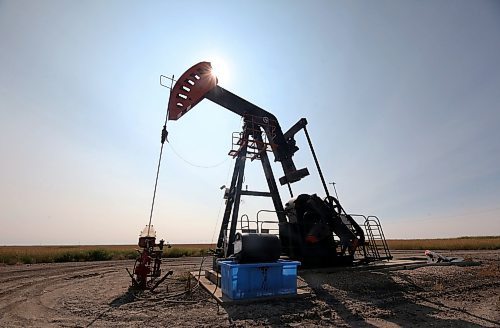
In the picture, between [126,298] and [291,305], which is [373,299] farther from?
[126,298]

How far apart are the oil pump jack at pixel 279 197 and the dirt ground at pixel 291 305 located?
1.19 m

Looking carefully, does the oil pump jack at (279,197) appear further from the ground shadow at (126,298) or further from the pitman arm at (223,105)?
the ground shadow at (126,298)

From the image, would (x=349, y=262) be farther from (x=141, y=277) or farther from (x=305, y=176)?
(x=141, y=277)

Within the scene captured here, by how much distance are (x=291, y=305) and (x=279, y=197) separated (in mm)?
4496

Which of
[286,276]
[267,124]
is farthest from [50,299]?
[267,124]

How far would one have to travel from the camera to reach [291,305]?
5215 millimetres

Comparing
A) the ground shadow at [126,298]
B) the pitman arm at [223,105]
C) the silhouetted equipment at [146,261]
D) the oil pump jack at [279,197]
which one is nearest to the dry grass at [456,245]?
the oil pump jack at [279,197]

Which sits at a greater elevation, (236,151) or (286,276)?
(236,151)

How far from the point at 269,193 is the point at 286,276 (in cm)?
397

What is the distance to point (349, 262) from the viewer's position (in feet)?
29.5

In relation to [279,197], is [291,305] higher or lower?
lower

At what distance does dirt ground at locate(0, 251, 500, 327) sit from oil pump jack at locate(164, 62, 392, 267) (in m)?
1.19

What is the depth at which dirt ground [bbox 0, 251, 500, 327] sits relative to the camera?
437cm

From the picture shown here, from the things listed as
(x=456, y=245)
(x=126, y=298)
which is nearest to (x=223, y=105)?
(x=126, y=298)
